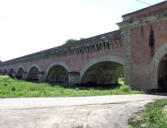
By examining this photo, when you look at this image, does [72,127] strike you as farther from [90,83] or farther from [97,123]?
[90,83]

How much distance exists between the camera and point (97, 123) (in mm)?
3984

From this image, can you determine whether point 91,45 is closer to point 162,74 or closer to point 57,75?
point 162,74

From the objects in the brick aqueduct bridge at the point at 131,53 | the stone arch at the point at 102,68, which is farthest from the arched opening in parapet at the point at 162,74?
the stone arch at the point at 102,68

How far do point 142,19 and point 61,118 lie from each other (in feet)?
34.1

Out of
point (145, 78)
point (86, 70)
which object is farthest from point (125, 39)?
point (86, 70)

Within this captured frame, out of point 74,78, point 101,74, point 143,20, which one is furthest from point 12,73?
point 143,20

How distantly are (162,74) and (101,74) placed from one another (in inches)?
356

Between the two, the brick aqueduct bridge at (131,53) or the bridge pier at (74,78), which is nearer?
the brick aqueduct bridge at (131,53)

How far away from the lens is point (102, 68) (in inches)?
749

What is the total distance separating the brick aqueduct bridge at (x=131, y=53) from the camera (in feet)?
37.2

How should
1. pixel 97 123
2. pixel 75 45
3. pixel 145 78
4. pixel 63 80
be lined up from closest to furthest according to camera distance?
pixel 97 123, pixel 145 78, pixel 75 45, pixel 63 80

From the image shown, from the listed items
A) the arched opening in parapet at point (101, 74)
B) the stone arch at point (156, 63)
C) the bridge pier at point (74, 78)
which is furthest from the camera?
the bridge pier at point (74, 78)

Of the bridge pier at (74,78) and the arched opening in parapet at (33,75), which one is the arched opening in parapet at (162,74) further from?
the arched opening in parapet at (33,75)

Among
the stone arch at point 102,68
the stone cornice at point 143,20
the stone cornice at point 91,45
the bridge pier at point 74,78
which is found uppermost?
the stone cornice at point 143,20
